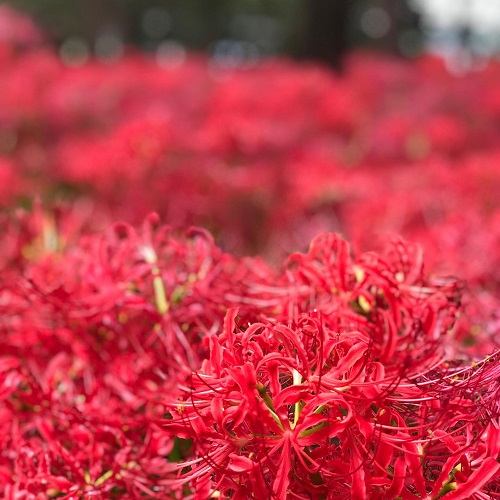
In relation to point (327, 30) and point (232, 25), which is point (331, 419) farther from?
point (232, 25)

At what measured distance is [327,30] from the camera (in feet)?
19.7

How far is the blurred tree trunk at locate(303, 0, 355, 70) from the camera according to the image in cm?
591

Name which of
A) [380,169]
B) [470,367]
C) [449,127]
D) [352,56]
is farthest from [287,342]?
[352,56]

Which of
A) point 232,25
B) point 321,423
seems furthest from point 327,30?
point 232,25

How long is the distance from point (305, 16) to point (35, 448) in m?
5.69

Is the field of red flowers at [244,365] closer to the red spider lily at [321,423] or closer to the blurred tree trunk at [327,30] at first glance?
the red spider lily at [321,423]

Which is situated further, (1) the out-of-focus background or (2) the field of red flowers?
(1) the out-of-focus background

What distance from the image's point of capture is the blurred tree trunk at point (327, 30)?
591 cm

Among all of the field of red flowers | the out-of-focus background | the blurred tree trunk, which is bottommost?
the out-of-focus background

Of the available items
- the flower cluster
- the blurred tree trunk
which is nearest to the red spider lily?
the flower cluster

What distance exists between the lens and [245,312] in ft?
3.00

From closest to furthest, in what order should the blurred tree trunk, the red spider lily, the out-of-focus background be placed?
the red spider lily, the blurred tree trunk, the out-of-focus background

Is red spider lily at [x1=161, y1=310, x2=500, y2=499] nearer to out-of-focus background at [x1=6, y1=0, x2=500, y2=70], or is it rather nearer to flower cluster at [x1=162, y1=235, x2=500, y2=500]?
flower cluster at [x1=162, y1=235, x2=500, y2=500]

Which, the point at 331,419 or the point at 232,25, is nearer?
the point at 331,419
